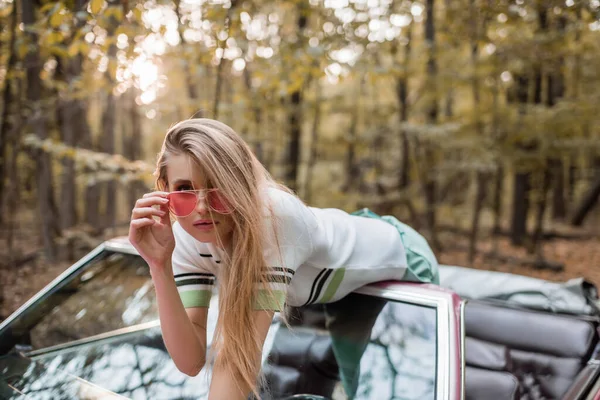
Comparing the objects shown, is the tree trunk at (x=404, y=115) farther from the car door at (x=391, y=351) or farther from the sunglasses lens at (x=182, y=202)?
the sunglasses lens at (x=182, y=202)

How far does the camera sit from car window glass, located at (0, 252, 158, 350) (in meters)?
1.85

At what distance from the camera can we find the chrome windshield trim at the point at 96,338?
1.78m

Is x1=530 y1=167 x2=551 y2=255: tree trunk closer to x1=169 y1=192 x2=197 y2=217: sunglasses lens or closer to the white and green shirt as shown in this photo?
the white and green shirt

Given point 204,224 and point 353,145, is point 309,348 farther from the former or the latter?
point 353,145

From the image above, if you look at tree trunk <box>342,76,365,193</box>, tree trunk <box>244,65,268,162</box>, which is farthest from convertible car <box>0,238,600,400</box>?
tree trunk <box>342,76,365,193</box>

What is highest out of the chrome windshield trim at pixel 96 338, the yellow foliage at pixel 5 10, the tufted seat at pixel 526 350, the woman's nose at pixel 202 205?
the yellow foliage at pixel 5 10

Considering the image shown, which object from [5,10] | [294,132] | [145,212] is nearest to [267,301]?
[145,212]

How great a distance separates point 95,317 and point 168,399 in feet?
2.29

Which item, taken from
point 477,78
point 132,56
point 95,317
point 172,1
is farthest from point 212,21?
point 477,78

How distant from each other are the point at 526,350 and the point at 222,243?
5.84ft

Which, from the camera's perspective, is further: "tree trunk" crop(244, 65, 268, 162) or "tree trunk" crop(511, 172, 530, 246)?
"tree trunk" crop(511, 172, 530, 246)

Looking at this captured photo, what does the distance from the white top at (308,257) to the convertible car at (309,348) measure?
0.40 ft

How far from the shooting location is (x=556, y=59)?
593cm

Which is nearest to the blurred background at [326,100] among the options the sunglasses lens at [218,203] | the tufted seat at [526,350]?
the sunglasses lens at [218,203]
